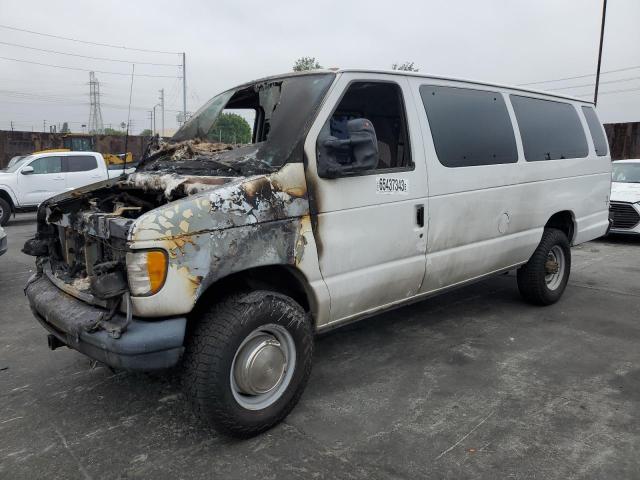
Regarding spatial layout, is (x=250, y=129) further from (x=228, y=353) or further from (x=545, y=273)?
(x=545, y=273)

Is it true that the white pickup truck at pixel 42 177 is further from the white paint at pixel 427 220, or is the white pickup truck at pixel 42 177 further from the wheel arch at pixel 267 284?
the wheel arch at pixel 267 284

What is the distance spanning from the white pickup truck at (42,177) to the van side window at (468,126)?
1073 centimetres

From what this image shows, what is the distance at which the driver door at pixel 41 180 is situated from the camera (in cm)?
1346

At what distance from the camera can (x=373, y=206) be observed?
337 centimetres

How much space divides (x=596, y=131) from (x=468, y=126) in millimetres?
2568

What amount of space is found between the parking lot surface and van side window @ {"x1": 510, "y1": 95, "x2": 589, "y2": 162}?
64.6 inches

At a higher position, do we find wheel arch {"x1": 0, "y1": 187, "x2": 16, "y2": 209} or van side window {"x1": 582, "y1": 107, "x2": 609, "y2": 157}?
van side window {"x1": 582, "y1": 107, "x2": 609, "y2": 157}

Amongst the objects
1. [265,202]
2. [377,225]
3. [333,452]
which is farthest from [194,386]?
[377,225]

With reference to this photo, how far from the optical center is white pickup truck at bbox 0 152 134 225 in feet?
43.2

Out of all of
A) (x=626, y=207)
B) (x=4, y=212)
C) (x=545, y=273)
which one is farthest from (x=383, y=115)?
(x=4, y=212)

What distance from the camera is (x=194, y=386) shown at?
8.72ft

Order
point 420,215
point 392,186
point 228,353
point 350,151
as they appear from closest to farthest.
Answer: point 228,353
point 350,151
point 392,186
point 420,215

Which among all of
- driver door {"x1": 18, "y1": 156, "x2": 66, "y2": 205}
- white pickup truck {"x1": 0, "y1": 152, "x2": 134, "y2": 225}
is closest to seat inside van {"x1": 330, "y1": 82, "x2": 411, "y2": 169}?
white pickup truck {"x1": 0, "y1": 152, "x2": 134, "y2": 225}

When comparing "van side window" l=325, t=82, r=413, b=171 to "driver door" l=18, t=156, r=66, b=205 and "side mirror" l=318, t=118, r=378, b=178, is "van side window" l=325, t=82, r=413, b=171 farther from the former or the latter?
"driver door" l=18, t=156, r=66, b=205
